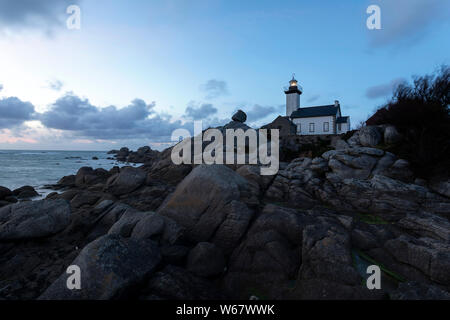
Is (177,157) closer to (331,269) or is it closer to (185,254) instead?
(185,254)

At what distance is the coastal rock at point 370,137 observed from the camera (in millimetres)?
18047

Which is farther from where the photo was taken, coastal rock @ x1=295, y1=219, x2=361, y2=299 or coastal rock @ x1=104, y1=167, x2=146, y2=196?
coastal rock @ x1=104, y1=167, x2=146, y2=196

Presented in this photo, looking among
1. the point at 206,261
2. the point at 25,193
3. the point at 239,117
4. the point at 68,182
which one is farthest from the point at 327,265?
the point at 68,182

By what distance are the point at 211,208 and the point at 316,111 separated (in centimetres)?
4362

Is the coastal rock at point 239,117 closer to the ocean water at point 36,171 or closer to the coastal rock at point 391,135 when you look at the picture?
the coastal rock at point 391,135

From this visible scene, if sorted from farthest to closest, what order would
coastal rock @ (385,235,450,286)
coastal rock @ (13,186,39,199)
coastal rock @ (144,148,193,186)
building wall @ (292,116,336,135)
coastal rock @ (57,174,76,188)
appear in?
building wall @ (292,116,336,135) < coastal rock @ (57,174,76,188) < coastal rock @ (13,186,39,199) < coastal rock @ (144,148,193,186) < coastal rock @ (385,235,450,286)

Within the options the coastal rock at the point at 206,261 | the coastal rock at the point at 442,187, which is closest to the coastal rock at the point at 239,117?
the coastal rock at the point at 442,187

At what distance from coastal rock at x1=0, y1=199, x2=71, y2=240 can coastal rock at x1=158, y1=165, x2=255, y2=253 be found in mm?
4605

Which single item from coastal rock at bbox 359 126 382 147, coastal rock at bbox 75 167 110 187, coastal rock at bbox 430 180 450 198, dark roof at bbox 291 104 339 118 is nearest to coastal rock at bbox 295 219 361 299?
coastal rock at bbox 430 180 450 198

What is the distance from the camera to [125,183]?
52.7 feet

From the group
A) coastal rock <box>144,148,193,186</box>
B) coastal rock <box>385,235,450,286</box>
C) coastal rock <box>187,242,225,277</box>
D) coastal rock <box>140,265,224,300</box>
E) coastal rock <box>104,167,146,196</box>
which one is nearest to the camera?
coastal rock <box>140,265,224,300</box>

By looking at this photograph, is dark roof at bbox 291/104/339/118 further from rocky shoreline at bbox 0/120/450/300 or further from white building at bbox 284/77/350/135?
rocky shoreline at bbox 0/120/450/300

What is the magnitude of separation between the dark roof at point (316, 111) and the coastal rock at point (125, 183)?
129 feet

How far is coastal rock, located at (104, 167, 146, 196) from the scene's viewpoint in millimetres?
15927
